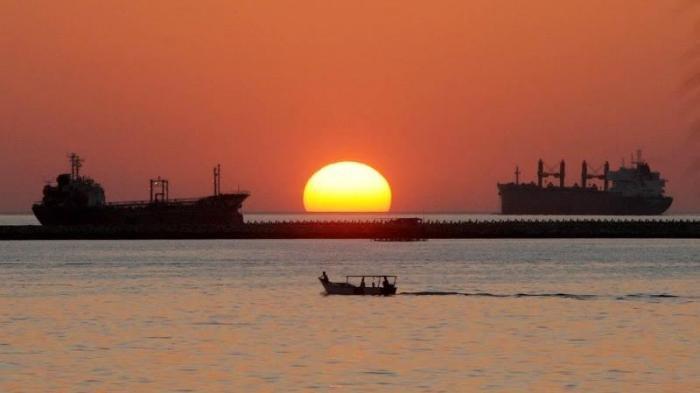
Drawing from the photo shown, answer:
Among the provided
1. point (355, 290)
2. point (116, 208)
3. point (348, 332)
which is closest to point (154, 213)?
point (116, 208)

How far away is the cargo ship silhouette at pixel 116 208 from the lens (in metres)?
170

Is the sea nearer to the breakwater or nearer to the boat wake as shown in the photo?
the boat wake

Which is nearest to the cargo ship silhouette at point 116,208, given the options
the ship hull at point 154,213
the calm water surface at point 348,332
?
the ship hull at point 154,213

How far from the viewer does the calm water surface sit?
36906 millimetres

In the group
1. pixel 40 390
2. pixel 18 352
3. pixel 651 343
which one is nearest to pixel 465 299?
pixel 651 343

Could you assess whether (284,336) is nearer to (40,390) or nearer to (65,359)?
(65,359)

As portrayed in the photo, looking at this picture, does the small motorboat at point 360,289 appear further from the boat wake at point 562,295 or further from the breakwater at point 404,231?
the breakwater at point 404,231

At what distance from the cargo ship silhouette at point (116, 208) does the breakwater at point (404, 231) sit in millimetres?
2323

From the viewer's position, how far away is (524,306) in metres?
62.8

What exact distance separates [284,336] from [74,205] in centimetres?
12544

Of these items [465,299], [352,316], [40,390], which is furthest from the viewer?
[465,299]

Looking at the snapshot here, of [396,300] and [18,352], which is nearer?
[18,352]

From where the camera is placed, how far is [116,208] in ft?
571

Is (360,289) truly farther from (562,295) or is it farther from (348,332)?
(348,332)
